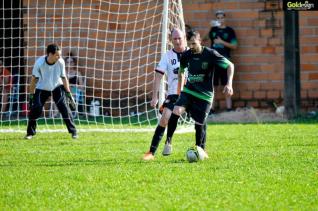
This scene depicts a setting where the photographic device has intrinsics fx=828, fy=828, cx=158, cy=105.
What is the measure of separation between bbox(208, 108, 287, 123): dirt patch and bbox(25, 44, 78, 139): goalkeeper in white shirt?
14.2 ft

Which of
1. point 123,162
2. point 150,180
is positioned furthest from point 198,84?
point 150,180

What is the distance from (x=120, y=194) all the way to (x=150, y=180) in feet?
2.79

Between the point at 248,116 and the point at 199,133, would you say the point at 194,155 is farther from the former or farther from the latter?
the point at 248,116

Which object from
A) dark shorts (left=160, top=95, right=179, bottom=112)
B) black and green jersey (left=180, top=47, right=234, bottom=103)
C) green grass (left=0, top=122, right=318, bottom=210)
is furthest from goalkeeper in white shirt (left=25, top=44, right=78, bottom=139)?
black and green jersey (left=180, top=47, right=234, bottom=103)

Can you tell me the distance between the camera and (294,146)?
11.6 meters

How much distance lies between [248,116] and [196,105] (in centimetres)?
711

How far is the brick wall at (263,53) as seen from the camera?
58.5 ft

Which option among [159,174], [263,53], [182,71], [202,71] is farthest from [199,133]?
[263,53]

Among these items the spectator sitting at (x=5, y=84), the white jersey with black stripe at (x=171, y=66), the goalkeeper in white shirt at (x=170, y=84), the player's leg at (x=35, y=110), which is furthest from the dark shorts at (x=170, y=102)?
the spectator sitting at (x=5, y=84)

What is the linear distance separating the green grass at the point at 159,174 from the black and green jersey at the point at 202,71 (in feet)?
2.79

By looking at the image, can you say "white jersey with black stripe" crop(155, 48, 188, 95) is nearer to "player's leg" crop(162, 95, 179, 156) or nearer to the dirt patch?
"player's leg" crop(162, 95, 179, 156)

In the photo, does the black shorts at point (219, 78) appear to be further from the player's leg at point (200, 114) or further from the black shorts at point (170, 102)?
the player's leg at point (200, 114)

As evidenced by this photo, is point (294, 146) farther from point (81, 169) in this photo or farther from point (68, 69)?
point (68, 69)

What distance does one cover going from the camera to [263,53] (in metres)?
18.1
